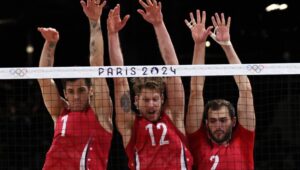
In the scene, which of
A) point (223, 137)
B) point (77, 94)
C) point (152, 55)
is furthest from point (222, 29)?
point (152, 55)

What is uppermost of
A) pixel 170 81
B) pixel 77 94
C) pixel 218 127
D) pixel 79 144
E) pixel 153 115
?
pixel 170 81

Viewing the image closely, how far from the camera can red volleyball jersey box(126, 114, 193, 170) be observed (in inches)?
295

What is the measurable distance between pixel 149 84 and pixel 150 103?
207 mm

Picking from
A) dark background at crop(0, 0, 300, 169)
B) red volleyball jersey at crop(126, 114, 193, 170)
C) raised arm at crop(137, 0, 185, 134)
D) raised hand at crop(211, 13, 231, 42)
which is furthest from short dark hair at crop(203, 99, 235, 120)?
dark background at crop(0, 0, 300, 169)

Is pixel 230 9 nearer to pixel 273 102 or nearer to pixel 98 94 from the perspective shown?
pixel 273 102

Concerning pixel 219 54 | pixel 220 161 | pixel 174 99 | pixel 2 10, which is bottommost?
pixel 220 161

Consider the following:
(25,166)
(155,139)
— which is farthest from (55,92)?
(25,166)

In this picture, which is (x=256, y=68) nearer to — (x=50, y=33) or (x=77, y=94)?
(x=77, y=94)

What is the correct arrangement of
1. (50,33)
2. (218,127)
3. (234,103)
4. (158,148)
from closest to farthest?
1. (158,148)
2. (218,127)
3. (50,33)
4. (234,103)

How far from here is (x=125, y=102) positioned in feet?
24.8

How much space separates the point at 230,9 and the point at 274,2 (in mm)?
899

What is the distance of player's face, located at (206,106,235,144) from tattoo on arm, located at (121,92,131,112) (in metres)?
0.85

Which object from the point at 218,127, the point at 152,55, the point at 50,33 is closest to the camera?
the point at 218,127

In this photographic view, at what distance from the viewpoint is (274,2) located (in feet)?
45.6
